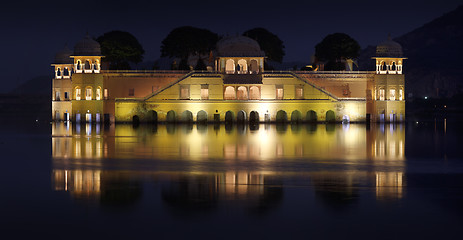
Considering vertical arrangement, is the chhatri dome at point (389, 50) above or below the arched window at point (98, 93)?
above

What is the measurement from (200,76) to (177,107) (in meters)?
4.18

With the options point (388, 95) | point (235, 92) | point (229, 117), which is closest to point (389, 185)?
point (235, 92)

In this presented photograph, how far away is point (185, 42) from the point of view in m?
85.2

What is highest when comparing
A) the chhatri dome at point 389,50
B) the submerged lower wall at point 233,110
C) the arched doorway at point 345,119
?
the chhatri dome at point 389,50

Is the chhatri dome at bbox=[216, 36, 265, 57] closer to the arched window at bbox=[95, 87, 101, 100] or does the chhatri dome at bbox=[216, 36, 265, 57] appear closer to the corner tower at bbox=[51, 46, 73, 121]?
the arched window at bbox=[95, 87, 101, 100]

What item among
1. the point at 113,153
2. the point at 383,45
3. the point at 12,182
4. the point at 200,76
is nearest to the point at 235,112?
the point at 200,76

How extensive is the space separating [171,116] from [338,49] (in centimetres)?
2423

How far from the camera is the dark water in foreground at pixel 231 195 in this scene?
1480cm

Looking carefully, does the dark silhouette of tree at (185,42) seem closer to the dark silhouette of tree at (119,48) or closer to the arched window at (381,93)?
the dark silhouette of tree at (119,48)

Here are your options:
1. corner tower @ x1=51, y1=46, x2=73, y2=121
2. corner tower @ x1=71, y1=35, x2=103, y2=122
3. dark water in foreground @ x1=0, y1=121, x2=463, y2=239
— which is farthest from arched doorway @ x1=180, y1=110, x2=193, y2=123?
dark water in foreground @ x1=0, y1=121, x2=463, y2=239

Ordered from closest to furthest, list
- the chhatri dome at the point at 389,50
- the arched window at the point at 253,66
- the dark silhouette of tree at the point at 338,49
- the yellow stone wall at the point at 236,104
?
the yellow stone wall at the point at 236,104 < the arched window at the point at 253,66 < the chhatri dome at the point at 389,50 < the dark silhouette of tree at the point at 338,49

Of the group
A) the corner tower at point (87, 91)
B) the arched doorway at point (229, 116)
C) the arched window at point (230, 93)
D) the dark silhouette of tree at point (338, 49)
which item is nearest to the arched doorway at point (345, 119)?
the arched doorway at point (229, 116)

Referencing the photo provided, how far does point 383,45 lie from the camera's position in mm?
79000

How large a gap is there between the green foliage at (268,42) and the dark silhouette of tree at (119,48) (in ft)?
47.5
